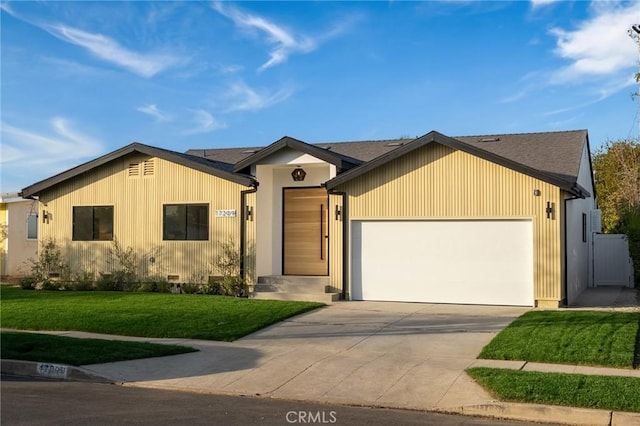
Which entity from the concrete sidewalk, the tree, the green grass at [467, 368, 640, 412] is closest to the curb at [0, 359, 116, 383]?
the concrete sidewalk

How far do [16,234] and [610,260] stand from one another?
73.8ft

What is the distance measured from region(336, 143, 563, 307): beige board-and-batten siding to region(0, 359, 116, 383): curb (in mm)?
9336

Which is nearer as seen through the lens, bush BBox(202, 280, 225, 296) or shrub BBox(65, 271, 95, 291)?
bush BBox(202, 280, 225, 296)

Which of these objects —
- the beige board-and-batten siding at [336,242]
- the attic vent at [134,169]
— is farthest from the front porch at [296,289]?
the attic vent at [134,169]

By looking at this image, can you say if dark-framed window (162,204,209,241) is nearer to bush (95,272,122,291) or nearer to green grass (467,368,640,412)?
bush (95,272,122,291)

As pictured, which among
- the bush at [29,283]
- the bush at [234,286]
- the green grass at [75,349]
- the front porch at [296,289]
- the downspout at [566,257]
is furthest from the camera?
the bush at [29,283]

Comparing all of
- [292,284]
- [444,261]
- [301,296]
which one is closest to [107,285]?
[292,284]

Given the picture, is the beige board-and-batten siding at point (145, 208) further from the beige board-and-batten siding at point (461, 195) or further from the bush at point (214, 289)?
the beige board-and-batten siding at point (461, 195)

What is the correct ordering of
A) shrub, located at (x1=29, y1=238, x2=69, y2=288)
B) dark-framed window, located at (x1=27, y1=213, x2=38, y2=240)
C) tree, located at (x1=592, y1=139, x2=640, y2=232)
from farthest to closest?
1. tree, located at (x1=592, y1=139, x2=640, y2=232)
2. dark-framed window, located at (x1=27, y1=213, x2=38, y2=240)
3. shrub, located at (x1=29, y1=238, x2=69, y2=288)

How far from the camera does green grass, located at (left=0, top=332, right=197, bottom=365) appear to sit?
1034 centimetres

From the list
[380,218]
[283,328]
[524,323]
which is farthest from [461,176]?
[283,328]

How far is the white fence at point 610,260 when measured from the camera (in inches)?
882

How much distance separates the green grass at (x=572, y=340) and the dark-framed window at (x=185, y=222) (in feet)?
31.8

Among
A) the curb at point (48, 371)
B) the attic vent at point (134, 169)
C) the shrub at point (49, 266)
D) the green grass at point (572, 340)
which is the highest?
the attic vent at point (134, 169)
